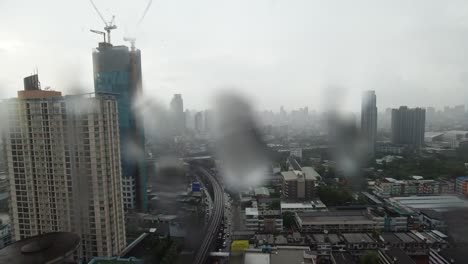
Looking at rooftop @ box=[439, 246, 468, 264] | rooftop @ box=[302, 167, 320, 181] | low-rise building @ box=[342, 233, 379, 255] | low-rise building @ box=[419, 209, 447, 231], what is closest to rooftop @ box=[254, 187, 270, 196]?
rooftop @ box=[302, 167, 320, 181]

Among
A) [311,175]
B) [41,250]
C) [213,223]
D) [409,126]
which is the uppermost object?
[409,126]

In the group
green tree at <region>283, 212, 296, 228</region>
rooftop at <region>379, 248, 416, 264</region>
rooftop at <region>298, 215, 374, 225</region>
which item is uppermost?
rooftop at <region>379, 248, 416, 264</region>

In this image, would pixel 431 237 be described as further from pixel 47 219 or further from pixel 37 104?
pixel 37 104

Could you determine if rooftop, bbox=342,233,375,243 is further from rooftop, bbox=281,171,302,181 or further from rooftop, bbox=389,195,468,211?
rooftop, bbox=281,171,302,181

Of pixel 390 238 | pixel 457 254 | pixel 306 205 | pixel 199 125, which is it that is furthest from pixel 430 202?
pixel 199 125

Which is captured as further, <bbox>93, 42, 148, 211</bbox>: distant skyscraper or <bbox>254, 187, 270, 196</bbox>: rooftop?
<bbox>254, 187, 270, 196</bbox>: rooftop

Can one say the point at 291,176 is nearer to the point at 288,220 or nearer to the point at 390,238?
the point at 288,220

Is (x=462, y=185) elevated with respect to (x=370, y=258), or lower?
elevated
